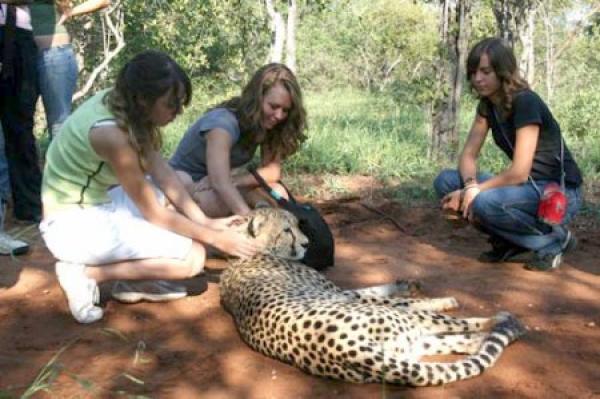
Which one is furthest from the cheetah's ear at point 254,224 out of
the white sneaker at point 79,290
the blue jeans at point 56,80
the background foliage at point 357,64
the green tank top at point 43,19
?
the background foliage at point 357,64

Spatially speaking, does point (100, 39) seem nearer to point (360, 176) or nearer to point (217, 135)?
point (360, 176)

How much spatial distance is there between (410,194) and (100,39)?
1105 centimetres

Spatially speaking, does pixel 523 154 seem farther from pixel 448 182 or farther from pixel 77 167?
pixel 77 167

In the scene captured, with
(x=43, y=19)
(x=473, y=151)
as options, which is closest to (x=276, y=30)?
(x=43, y=19)

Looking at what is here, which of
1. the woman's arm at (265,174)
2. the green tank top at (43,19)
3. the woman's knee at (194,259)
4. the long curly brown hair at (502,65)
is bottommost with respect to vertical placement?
the woman's knee at (194,259)

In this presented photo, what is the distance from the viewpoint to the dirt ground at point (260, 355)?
2.46m

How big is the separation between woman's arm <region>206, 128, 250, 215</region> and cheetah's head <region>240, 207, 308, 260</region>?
15 cm

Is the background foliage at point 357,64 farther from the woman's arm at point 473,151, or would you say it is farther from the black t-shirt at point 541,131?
the black t-shirt at point 541,131

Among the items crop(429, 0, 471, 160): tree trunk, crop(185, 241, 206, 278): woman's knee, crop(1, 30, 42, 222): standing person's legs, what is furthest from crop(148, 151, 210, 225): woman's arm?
crop(429, 0, 471, 160): tree trunk

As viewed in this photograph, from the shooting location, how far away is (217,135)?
3.65 meters

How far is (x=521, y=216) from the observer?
3.78m

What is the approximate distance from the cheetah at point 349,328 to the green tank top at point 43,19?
6.82 feet

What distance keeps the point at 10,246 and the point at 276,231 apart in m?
1.58

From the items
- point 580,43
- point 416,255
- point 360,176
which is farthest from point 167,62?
point 580,43
